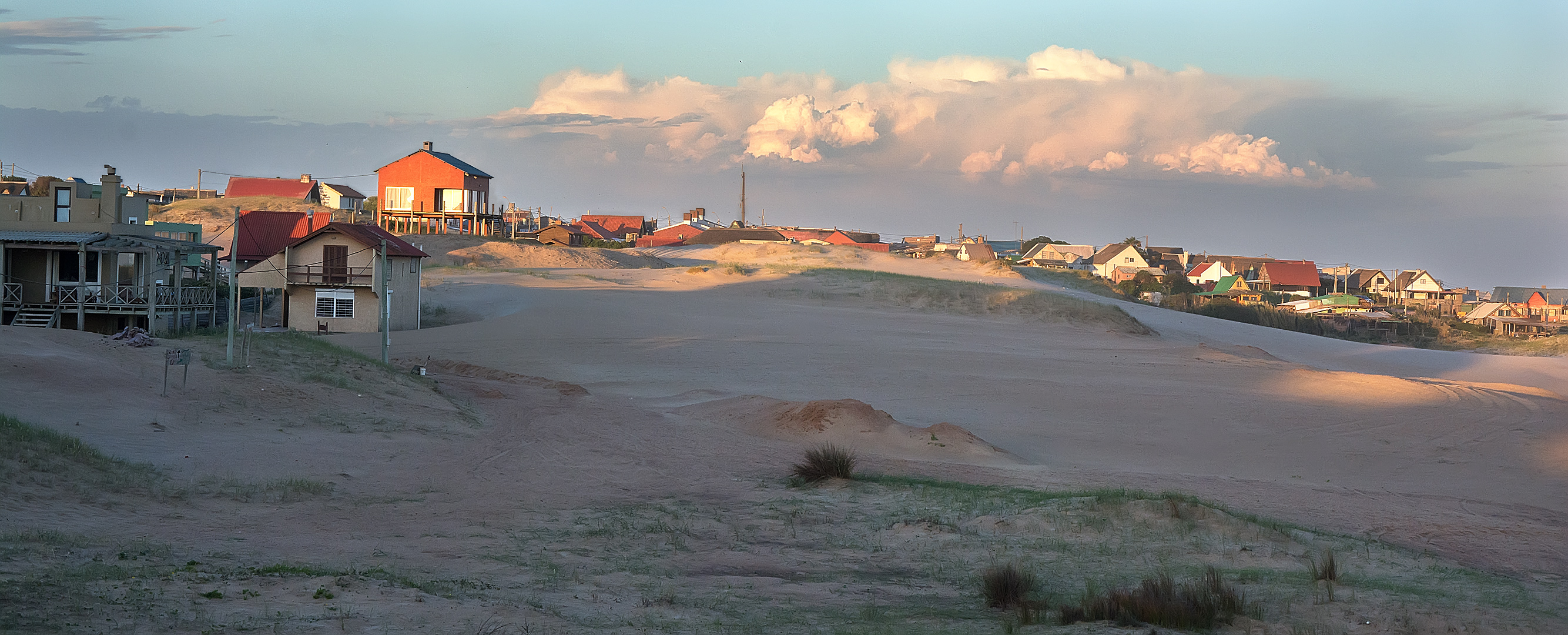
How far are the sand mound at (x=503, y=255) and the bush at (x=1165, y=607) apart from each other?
59.3 meters

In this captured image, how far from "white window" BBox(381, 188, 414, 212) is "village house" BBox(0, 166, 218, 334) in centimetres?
4031

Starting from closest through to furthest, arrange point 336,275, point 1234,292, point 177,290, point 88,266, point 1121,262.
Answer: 1. point 88,266
2. point 177,290
3. point 336,275
4. point 1234,292
5. point 1121,262

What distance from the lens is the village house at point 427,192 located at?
72.6 meters

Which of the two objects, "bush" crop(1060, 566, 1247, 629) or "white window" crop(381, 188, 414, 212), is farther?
"white window" crop(381, 188, 414, 212)

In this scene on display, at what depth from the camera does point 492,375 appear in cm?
2875

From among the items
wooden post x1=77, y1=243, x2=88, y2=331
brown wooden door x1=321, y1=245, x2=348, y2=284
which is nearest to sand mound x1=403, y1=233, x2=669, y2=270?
brown wooden door x1=321, y1=245, x2=348, y2=284

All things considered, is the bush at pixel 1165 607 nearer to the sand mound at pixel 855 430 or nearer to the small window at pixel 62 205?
the sand mound at pixel 855 430

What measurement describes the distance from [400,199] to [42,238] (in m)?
44.5

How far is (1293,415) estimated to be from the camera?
24688mm

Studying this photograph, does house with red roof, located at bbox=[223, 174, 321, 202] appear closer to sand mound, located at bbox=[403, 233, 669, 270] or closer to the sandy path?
sand mound, located at bbox=[403, 233, 669, 270]

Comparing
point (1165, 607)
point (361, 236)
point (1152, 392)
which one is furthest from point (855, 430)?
point (361, 236)

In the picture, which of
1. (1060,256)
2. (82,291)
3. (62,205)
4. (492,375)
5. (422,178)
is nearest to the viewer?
(492,375)

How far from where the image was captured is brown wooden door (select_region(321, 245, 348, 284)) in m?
37.4

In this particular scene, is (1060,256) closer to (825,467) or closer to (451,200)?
(451,200)
